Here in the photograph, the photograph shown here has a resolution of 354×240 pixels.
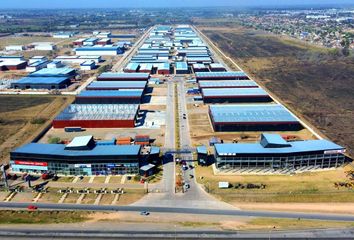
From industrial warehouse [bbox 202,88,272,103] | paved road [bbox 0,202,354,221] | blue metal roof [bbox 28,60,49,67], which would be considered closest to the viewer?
paved road [bbox 0,202,354,221]

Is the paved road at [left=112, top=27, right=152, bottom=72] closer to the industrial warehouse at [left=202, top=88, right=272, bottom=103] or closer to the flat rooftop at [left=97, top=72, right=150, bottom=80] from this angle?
the flat rooftop at [left=97, top=72, right=150, bottom=80]

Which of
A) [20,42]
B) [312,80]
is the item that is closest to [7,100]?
[312,80]

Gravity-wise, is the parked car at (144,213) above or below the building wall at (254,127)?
below

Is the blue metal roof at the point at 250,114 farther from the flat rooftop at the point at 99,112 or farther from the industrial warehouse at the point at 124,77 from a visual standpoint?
the industrial warehouse at the point at 124,77

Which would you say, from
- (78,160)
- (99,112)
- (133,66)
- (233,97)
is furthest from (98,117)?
(133,66)

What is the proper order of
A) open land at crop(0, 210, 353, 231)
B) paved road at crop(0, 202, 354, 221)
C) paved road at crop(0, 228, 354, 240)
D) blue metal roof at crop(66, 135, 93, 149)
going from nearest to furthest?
paved road at crop(0, 228, 354, 240)
open land at crop(0, 210, 353, 231)
paved road at crop(0, 202, 354, 221)
blue metal roof at crop(66, 135, 93, 149)

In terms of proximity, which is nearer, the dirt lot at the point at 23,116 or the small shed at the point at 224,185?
the small shed at the point at 224,185

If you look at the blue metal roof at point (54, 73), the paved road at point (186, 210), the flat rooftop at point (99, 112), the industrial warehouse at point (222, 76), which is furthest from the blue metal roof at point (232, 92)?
the paved road at point (186, 210)

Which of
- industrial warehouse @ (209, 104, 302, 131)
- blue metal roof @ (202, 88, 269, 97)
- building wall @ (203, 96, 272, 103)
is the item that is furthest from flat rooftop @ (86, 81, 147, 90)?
industrial warehouse @ (209, 104, 302, 131)
